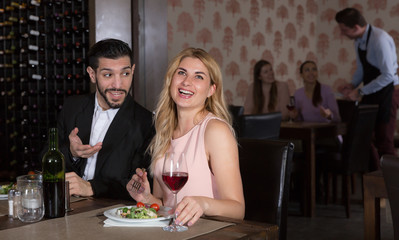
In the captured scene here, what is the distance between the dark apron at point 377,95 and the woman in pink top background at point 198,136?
3171 millimetres

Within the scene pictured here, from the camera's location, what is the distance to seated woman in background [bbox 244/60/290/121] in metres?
5.30

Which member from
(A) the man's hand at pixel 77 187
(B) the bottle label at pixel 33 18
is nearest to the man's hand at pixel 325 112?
(B) the bottle label at pixel 33 18

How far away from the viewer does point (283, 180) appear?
1849mm

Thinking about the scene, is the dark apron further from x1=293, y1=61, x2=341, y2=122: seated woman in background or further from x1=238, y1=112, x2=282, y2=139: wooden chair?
x1=238, y1=112, x2=282, y2=139: wooden chair

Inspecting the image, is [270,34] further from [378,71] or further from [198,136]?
[198,136]

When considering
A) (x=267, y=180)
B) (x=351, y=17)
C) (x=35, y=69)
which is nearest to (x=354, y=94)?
(x=351, y=17)

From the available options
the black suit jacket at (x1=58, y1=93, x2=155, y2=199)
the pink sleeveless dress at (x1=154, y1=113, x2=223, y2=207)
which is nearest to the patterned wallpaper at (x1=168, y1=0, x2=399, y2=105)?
the black suit jacket at (x1=58, y1=93, x2=155, y2=199)

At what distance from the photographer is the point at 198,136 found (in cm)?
189

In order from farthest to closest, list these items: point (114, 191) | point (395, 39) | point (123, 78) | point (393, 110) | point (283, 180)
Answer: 1. point (395, 39)
2. point (393, 110)
3. point (123, 78)
4. point (114, 191)
5. point (283, 180)

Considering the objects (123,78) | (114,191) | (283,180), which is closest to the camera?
(283,180)

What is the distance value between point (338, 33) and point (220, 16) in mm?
1841

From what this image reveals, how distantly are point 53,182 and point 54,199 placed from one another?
0.17 feet

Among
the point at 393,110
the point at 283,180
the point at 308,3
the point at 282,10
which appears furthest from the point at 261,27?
the point at 283,180

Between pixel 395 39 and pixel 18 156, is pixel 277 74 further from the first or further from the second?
pixel 18 156
